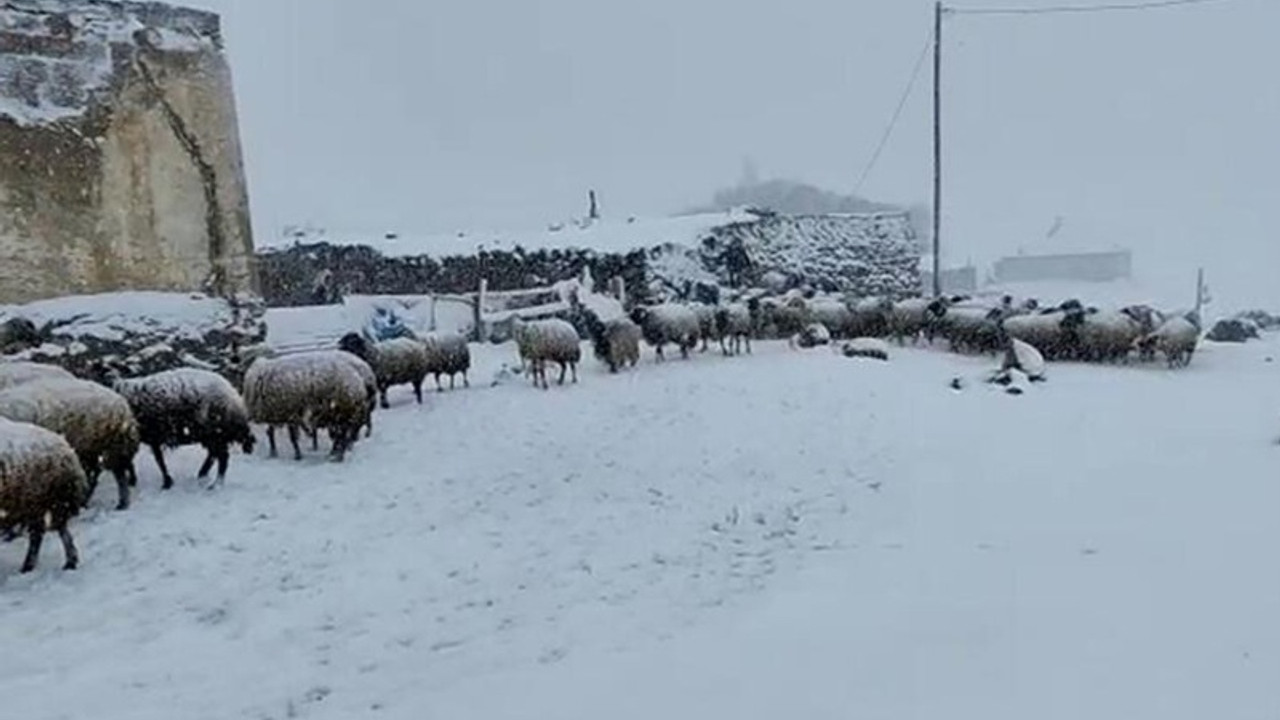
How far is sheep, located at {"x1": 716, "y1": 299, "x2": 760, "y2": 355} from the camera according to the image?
19578 mm

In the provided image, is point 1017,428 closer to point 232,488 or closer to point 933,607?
point 933,607

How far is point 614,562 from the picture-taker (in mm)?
6723

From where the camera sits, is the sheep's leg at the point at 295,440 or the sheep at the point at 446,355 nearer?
the sheep's leg at the point at 295,440

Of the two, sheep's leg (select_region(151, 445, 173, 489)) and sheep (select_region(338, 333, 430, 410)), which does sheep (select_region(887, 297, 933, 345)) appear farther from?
sheep's leg (select_region(151, 445, 173, 489))

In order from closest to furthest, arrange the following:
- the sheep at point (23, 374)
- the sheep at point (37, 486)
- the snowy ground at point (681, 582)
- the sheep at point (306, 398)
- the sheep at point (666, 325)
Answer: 1. the snowy ground at point (681, 582)
2. the sheep at point (37, 486)
3. the sheep at point (23, 374)
4. the sheep at point (306, 398)
5. the sheep at point (666, 325)

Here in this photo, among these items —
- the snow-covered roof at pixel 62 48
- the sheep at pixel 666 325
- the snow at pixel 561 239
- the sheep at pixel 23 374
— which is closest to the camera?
the sheep at pixel 23 374

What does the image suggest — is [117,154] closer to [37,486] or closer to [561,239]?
[37,486]

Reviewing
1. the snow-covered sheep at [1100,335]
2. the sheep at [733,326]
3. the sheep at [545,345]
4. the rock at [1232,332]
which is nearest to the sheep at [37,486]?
the sheep at [545,345]

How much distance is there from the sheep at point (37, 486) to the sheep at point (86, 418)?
3.21ft

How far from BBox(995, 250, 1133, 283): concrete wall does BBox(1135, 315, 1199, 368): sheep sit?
44463mm

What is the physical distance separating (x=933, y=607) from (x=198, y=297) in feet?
31.0

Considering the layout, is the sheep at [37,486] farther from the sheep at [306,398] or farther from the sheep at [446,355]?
the sheep at [446,355]

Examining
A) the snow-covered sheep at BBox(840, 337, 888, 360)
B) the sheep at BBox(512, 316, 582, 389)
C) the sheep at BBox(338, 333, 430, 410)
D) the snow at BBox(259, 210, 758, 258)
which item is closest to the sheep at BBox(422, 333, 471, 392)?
the sheep at BBox(338, 333, 430, 410)

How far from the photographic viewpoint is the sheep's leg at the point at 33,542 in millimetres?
6352
